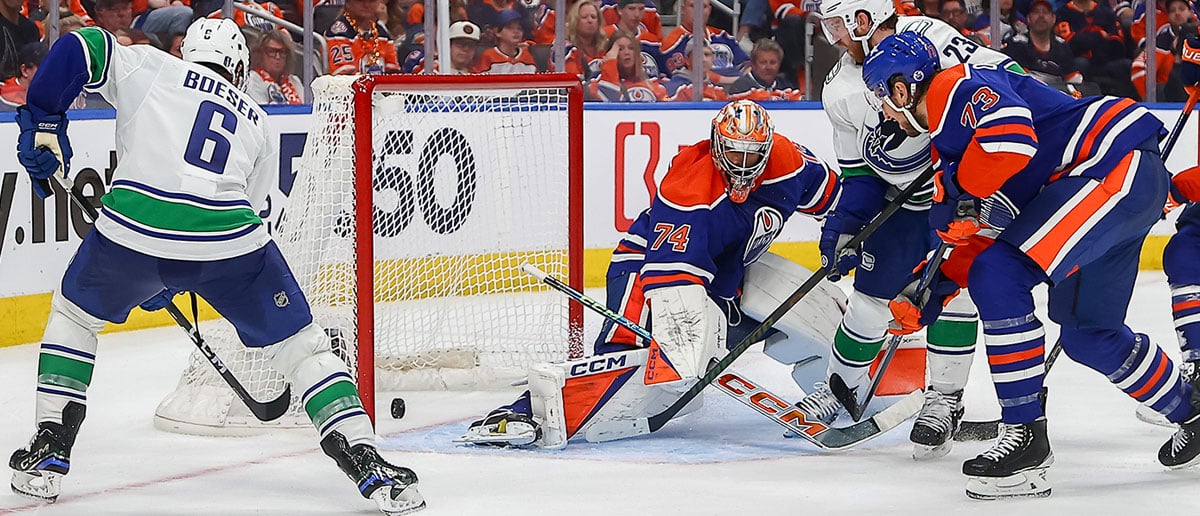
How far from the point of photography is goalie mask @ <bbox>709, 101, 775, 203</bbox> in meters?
3.59

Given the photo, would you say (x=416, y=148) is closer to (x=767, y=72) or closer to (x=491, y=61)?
(x=491, y=61)

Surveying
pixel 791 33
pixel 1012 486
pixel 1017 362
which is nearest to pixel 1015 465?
pixel 1012 486

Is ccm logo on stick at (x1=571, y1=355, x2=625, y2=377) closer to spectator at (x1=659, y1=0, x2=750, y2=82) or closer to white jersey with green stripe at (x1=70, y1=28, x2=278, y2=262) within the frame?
white jersey with green stripe at (x1=70, y1=28, x2=278, y2=262)

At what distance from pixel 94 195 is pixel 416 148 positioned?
1131 mm

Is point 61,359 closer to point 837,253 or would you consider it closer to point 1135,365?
point 837,253

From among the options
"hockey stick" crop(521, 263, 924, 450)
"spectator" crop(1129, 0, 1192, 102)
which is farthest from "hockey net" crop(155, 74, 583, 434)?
"spectator" crop(1129, 0, 1192, 102)

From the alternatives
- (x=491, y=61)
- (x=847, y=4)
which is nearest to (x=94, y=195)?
(x=491, y=61)

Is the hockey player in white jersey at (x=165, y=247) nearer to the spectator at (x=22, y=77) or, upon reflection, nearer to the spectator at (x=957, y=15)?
the spectator at (x=22, y=77)

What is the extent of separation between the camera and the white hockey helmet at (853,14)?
3717 mm

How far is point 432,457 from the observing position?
3607 mm

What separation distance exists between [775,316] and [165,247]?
4.55 ft

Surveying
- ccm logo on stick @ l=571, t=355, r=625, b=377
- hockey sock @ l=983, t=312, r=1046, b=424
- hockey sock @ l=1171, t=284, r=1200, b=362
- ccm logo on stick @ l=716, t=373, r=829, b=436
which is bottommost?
ccm logo on stick @ l=716, t=373, r=829, b=436

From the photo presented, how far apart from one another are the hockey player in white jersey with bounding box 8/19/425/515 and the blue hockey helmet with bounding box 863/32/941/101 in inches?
45.9

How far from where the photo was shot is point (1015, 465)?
3086 mm
